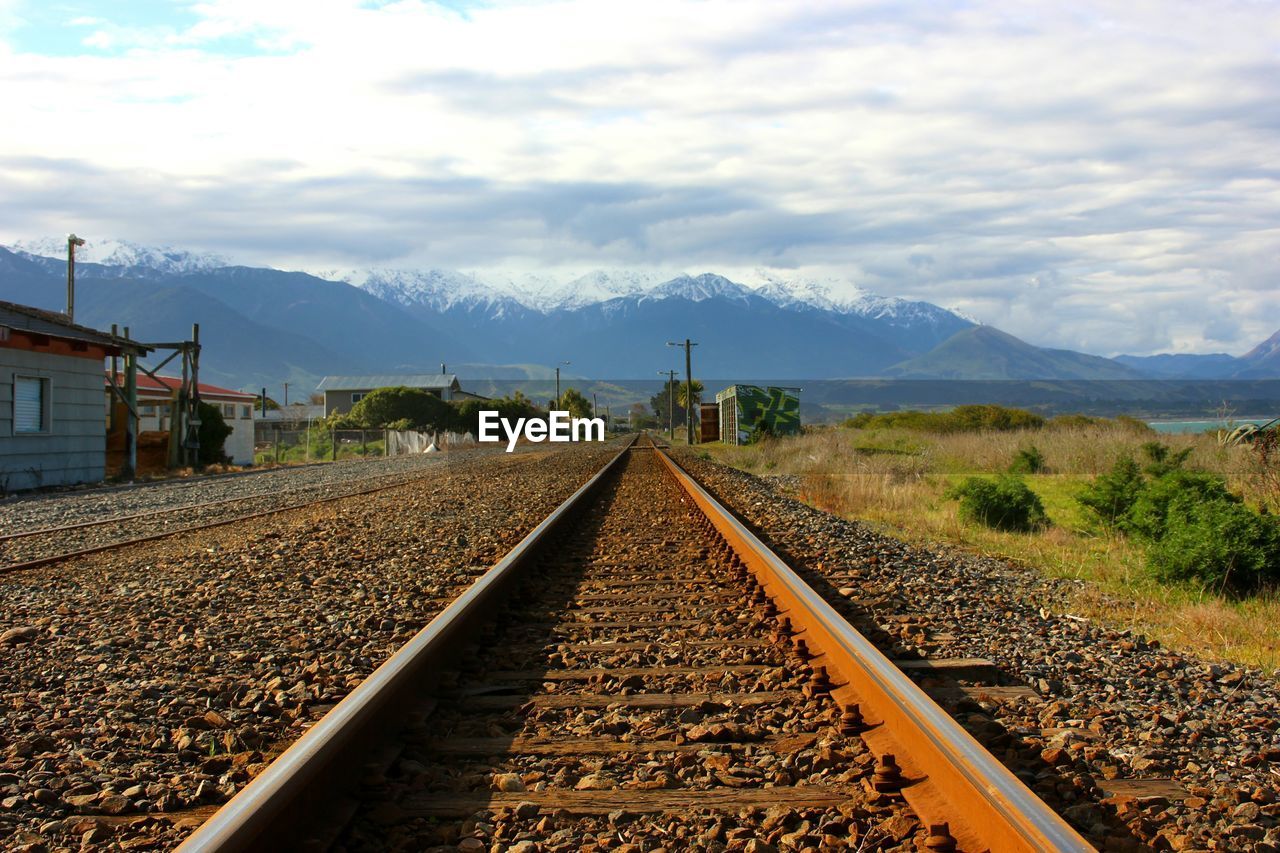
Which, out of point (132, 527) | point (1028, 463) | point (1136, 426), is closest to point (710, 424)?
point (1136, 426)

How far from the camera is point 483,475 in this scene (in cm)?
2277

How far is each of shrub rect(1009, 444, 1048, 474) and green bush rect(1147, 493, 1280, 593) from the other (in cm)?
1663

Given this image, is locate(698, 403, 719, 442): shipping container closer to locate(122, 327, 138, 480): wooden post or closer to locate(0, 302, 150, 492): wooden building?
locate(122, 327, 138, 480): wooden post

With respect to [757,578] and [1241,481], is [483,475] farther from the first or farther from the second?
[757,578]

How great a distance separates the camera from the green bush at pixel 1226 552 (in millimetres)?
8562

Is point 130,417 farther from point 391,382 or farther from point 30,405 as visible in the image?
point 391,382

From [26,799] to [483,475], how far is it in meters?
19.6

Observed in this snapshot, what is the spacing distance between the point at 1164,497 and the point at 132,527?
11.5 meters

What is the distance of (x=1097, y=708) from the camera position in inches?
168

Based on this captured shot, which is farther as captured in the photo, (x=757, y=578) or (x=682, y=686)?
(x=757, y=578)

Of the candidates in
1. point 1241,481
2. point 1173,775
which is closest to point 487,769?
point 1173,775

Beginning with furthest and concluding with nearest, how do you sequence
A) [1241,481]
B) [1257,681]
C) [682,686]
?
1. [1241,481]
2. [1257,681]
3. [682,686]

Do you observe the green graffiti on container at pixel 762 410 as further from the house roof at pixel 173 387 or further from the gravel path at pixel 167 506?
the gravel path at pixel 167 506

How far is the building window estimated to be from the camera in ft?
66.7
